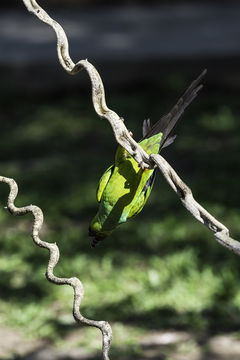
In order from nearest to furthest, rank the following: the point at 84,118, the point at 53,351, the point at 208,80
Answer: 1. the point at 53,351
2. the point at 84,118
3. the point at 208,80

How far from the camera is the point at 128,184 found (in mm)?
1650

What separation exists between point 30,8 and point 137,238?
3677 millimetres

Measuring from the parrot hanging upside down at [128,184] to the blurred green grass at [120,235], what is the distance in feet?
8.10

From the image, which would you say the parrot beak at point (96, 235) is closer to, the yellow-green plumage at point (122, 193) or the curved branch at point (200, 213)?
the yellow-green plumage at point (122, 193)

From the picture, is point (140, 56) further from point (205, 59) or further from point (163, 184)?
point (163, 184)

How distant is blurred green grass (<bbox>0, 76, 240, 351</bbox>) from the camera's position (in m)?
4.30

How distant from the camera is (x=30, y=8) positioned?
1.63 m

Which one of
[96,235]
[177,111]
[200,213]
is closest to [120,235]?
[96,235]

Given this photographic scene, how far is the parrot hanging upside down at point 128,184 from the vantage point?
64.9 inches

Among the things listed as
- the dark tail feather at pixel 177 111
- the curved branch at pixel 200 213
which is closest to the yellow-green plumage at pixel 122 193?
the dark tail feather at pixel 177 111

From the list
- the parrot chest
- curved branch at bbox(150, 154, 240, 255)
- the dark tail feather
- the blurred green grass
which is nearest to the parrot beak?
the parrot chest

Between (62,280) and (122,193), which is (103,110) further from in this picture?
(62,280)

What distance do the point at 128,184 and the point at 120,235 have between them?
3.65 meters

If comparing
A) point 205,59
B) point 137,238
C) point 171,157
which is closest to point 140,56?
point 205,59
